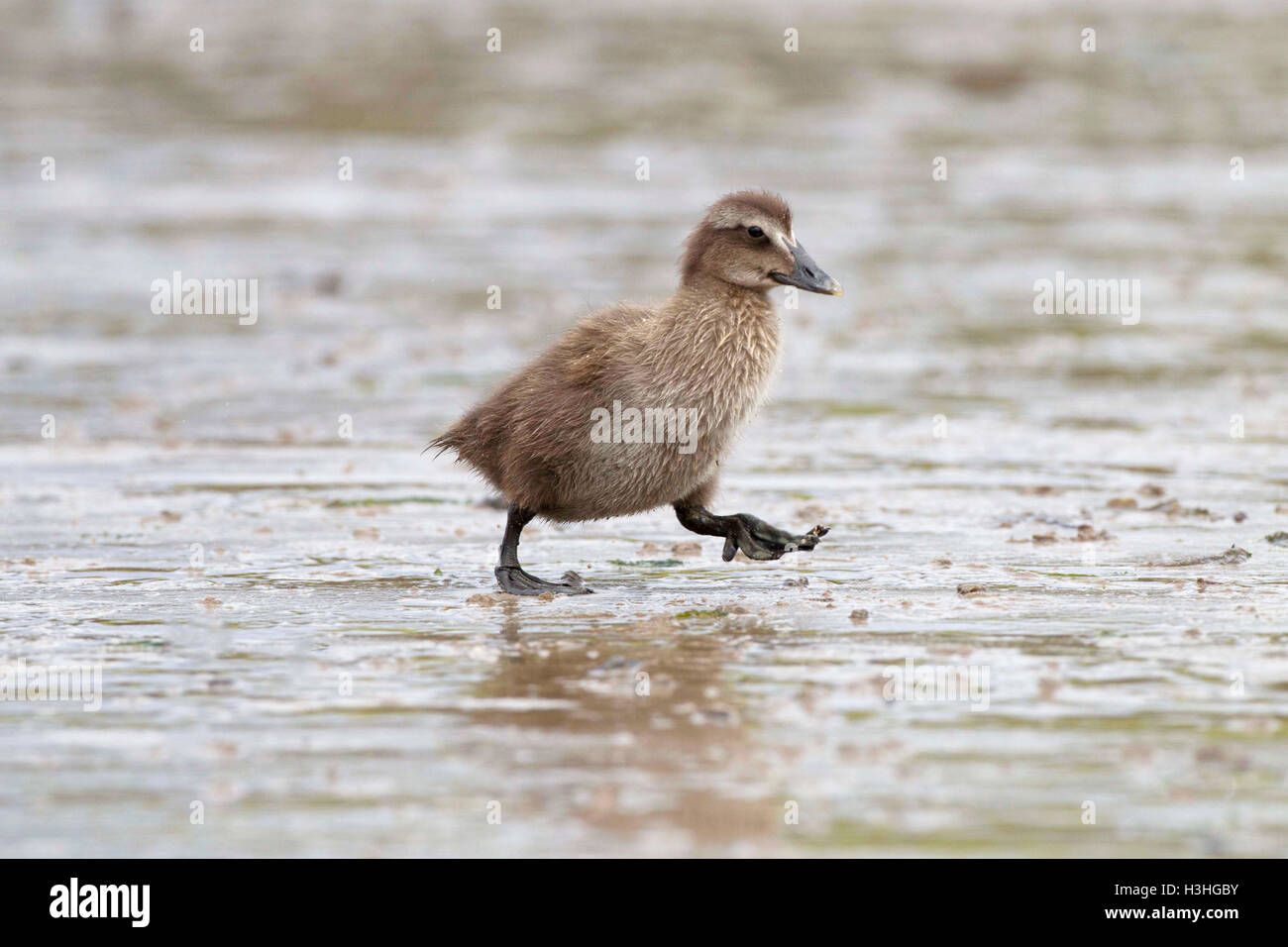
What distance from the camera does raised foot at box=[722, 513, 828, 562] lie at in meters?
8.40

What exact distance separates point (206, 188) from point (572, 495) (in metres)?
16.4

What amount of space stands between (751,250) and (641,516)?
238 cm

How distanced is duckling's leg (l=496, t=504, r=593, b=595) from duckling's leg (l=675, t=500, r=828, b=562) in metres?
0.64

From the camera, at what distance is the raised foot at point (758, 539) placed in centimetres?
840

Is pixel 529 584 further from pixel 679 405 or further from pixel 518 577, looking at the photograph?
pixel 679 405

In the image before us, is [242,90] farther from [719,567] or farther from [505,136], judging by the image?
[719,567]

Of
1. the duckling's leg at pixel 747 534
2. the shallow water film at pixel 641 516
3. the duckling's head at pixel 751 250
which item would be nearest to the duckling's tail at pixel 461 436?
the shallow water film at pixel 641 516

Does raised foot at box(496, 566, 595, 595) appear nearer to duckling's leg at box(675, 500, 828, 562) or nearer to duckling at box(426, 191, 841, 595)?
duckling at box(426, 191, 841, 595)

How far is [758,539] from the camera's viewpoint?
8.45 metres

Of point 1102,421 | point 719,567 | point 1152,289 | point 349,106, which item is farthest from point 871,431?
point 349,106

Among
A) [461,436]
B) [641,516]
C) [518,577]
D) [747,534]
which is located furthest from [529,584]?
[641,516]

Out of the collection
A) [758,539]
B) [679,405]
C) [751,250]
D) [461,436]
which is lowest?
[758,539]

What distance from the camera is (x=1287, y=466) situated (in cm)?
1073

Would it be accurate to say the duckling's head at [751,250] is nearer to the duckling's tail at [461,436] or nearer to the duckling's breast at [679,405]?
the duckling's breast at [679,405]
